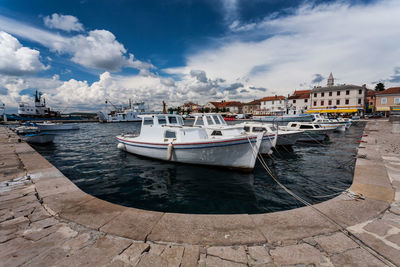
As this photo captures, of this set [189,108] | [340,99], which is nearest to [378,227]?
[340,99]

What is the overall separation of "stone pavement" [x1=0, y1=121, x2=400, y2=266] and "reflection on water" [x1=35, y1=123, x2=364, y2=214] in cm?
228

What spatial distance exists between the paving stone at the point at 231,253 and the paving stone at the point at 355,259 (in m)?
1.29

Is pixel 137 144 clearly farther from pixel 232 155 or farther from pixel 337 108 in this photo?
pixel 337 108

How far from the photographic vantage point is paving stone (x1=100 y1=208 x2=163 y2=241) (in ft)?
10.5

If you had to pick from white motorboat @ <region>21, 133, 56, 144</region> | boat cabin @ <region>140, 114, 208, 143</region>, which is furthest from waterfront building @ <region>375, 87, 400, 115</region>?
white motorboat @ <region>21, 133, 56, 144</region>

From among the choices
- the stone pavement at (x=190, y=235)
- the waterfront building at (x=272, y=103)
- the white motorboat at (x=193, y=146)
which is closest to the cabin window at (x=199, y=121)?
the white motorboat at (x=193, y=146)

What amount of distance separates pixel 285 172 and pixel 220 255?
844 cm

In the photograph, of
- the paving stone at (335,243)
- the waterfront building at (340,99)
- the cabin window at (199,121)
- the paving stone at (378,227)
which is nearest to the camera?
the paving stone at (335,243)

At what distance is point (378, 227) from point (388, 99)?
74.6 meters

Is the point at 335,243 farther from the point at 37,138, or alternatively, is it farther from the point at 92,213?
the point at 37,138

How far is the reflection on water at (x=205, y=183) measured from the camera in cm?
637

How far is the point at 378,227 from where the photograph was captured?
10.9 feet

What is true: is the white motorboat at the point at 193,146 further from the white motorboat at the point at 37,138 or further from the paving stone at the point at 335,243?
the white motorboat at the point at 37,138

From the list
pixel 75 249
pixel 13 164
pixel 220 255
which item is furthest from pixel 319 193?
pixel 13 164
